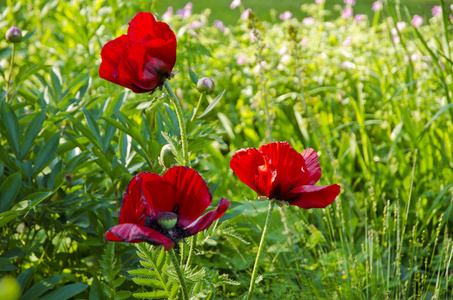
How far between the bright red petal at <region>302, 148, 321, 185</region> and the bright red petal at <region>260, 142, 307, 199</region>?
20 mm

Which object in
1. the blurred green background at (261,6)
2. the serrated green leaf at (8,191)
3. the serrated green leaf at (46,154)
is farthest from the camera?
the blurred green background at (261,6)

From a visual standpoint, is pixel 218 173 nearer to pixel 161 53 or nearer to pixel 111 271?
pixel 111 271

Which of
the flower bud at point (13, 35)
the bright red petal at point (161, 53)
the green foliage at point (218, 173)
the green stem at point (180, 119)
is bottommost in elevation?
the green foliage at point (218, 173)

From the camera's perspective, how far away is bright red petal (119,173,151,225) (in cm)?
55

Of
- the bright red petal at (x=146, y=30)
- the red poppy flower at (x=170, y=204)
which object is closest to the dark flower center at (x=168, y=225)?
the red poppy flower at (x=170, y=204)

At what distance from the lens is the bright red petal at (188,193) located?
592 mm

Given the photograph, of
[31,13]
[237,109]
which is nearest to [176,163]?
[31,13]

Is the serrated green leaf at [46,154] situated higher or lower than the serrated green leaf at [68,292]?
higher

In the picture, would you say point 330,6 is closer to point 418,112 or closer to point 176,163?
point 418,112

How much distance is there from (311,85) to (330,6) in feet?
19.2

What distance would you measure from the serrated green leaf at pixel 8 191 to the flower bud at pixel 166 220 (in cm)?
50

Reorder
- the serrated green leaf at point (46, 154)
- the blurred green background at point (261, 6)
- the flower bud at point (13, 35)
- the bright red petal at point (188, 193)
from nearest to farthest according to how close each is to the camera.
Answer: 1. the bright red petal at point (188, 193)
2. the serrated green leaf at point (46, 154)
3. the flower bud at point (13, 35)
4. the blurred green background at point (261, 6)

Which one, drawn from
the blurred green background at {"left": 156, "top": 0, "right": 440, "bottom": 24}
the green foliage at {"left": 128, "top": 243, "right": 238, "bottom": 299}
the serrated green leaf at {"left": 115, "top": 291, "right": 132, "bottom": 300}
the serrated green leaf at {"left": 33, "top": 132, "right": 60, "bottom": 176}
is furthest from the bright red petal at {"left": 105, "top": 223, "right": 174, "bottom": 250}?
the blurred green background at {"left": 156, "top": 0, "right": 440, "bottom": 24}

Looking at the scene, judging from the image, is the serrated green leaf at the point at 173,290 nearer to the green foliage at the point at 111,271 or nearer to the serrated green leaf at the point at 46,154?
the green foliage at the point at 111,271
